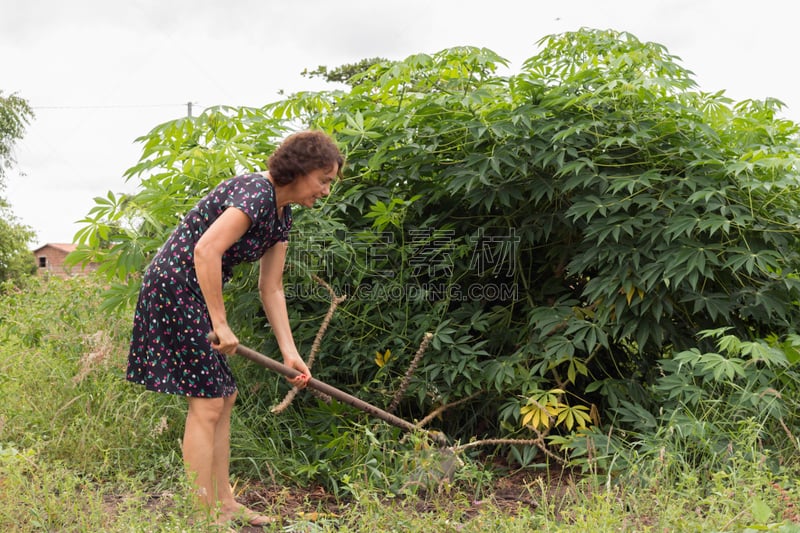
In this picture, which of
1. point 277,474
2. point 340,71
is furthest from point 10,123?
point 277,474

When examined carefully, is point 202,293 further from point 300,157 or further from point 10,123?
point 10,123

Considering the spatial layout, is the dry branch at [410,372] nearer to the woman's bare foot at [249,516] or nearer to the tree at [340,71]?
the woman's bare foot at [249,516]

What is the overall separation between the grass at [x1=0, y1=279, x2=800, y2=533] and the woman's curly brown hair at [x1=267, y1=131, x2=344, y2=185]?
1058mm

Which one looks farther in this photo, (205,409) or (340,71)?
(340,71)

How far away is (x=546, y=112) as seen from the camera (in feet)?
11.1

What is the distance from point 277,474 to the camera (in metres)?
3.28

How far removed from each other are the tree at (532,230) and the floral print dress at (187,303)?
26.8 inches

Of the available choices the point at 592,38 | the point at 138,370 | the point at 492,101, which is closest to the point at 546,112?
the point at 492,101

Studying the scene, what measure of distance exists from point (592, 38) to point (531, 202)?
3.45 ft

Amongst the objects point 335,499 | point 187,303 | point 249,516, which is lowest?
point 335,499

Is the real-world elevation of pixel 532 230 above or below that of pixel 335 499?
above

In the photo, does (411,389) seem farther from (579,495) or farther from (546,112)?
(546,112)

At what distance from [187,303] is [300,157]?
667 mm

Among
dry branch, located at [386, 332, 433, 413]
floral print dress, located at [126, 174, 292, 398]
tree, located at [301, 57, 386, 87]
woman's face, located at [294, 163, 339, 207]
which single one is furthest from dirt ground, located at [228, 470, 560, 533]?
tree, located at [301, 57, 386, 87]
